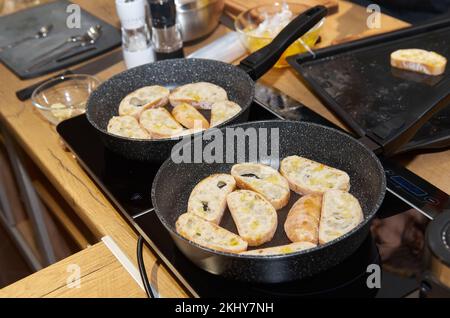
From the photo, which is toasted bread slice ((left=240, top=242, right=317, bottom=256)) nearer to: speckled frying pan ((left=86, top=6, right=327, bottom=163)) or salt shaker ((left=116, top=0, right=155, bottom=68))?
speckled frying pan ((left=86, top=6, right=327, bottom=163))

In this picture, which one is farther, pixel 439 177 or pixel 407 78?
pixel 407 78

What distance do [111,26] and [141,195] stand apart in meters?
0.82

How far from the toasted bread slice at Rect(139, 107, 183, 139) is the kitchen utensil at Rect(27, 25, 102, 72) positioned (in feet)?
1.67

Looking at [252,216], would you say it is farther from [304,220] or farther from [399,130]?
[399,130]

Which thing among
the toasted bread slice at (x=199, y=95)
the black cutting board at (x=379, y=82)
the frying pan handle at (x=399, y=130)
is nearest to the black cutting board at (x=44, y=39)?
the toasted bread slice at (x=199, y=95)

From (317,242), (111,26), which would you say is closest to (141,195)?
(317,242)

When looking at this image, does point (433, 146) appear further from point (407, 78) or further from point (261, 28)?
point (261, 28)

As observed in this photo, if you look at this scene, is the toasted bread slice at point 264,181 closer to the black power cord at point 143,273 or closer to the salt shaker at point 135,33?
the black power cord at point 143,273

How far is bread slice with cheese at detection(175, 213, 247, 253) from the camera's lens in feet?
2.44

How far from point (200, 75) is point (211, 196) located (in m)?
Result: 0.39

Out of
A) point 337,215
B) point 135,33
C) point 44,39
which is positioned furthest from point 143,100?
point 44,39

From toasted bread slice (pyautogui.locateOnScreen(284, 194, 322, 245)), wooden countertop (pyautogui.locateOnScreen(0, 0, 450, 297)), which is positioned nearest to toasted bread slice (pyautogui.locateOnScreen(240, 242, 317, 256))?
toasted bread slice (pyautogui.locateOnScreen(284, 194, 322, 245))

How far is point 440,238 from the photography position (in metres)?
0.67

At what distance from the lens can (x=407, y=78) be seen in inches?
45.6
